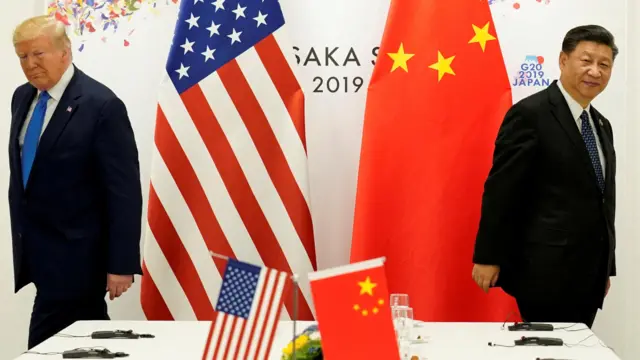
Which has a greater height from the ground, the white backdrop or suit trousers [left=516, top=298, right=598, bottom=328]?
the white backdrop

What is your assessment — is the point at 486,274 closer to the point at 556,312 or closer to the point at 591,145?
the point at 556,312

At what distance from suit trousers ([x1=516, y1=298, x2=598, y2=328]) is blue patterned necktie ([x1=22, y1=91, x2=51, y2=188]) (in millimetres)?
1954

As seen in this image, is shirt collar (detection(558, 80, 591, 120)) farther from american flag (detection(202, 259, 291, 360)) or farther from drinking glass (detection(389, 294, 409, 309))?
american flag (detection(202, 259, 291, 360))

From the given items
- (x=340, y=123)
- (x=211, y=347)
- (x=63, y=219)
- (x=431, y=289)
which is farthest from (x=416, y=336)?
(x=340, y=123)

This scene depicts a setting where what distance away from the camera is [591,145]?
3275 millimetres

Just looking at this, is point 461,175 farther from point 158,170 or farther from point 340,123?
point 158,170

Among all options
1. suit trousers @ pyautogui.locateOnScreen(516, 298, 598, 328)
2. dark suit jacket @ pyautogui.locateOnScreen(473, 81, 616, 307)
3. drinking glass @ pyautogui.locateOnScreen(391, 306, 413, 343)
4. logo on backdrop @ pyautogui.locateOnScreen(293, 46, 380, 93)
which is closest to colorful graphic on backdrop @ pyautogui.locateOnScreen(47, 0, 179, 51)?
logo on backdrop @ pyautogui.locateOnScreen(293, 46, 380, 93)

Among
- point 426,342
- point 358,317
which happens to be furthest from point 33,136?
point 358,317

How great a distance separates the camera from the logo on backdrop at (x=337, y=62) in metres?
4.09

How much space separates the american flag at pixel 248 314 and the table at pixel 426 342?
0.46 m

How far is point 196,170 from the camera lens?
150 inches

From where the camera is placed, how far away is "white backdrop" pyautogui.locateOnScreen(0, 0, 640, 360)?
157 inches

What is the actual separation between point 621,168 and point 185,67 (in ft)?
6.80

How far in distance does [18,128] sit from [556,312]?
2197 mm
